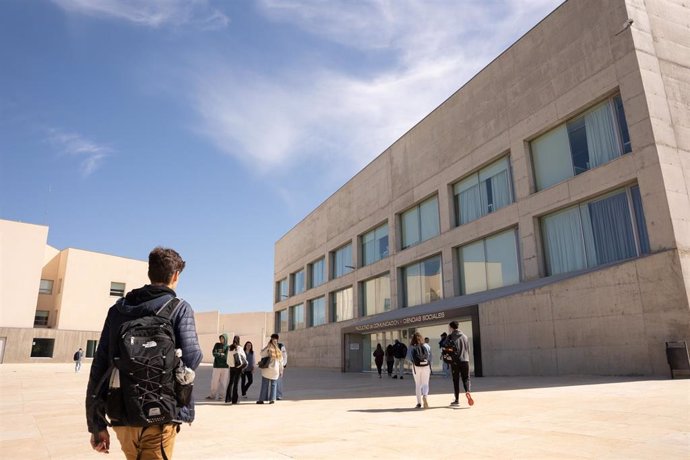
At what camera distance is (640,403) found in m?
8.47

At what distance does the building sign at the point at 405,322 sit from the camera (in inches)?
853

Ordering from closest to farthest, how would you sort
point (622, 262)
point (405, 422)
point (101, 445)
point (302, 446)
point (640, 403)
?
1. point (101, 445)
2. point (302, 446)
3. point (405, 422)
4. point (640, 403)
5. point (622, 262)

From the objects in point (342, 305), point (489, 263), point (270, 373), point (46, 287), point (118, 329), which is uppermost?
point (46, 287)

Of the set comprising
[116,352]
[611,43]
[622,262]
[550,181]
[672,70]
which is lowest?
[116,352]

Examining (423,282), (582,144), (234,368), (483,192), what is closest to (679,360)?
(582,144)

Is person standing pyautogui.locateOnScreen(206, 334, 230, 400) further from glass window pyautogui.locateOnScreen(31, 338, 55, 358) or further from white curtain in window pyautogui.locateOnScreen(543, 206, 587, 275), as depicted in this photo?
glass window pyautogui.locateOnScreen(31, 338, 55, 358)

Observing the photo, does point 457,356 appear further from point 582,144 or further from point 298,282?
point 298,282

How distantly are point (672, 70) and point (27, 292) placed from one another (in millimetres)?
57946

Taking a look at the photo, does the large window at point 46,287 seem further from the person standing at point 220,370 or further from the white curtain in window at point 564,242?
the white curtain in window at point 564,242

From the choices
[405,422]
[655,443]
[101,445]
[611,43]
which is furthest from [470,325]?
[101,445]

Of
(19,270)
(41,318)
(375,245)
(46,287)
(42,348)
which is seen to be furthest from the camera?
(46,287)

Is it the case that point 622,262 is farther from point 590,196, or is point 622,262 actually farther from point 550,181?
point 550,181

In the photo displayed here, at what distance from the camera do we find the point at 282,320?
51281 mm

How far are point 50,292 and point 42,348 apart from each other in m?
9.94
